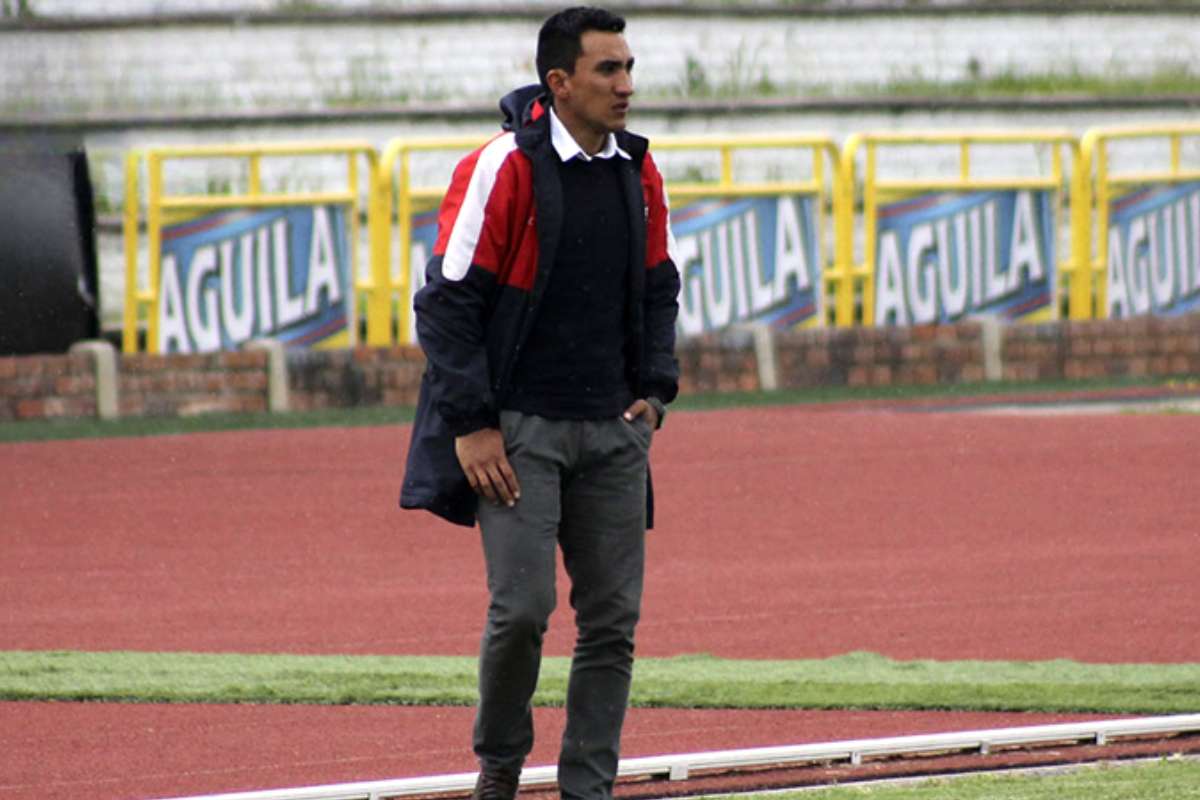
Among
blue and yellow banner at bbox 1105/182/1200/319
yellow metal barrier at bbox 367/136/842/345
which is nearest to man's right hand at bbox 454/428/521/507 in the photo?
yellow metal barrier at bbox 367/136/842/345

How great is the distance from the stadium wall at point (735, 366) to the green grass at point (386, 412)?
0.18m

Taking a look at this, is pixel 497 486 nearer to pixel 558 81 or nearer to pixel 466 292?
pixel 466 292

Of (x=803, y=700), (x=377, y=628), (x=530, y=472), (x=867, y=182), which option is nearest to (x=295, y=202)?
(x=867, y=182)

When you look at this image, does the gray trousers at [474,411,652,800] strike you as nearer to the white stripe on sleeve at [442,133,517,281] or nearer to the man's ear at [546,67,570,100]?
the white stripe on sleeve at [442,133,517,281]

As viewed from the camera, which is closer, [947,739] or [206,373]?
[947,739]

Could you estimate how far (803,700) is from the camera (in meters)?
8.48

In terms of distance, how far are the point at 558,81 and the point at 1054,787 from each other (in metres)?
2.18

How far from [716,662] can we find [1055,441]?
7409 mm

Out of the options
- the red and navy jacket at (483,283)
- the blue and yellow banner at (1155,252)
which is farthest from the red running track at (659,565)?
the blue and yellow banner at (1155,252)

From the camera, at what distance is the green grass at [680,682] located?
845 centimetres

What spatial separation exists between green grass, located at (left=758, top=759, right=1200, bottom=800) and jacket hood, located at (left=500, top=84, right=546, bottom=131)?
1.78m

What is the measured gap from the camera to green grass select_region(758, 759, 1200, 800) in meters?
6.59

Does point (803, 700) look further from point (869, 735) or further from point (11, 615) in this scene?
point (11, 615)

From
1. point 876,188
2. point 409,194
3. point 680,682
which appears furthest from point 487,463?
point 876,188
